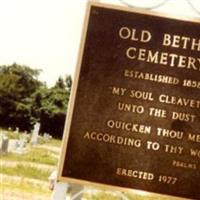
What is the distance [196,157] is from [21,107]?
9.08 feet

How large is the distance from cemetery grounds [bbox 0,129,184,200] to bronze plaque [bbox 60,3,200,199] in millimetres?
2003

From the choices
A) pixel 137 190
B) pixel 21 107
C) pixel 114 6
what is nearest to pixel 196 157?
pixel 137 190

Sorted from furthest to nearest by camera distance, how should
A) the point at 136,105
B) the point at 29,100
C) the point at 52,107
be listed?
the point at 29,100 < the point at 52,107 < the point at 136,105

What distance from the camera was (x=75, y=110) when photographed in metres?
3.08

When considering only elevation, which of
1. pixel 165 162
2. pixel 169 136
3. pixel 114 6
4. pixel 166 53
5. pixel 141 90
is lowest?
pixel 165 162

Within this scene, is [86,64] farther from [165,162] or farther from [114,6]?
[165,162]

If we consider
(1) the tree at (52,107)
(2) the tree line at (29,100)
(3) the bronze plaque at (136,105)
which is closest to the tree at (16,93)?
(2) the tree line at (29,100)

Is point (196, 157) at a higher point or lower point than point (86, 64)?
lower

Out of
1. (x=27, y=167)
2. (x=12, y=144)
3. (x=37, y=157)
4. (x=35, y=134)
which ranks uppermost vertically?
(x=35, y=134)

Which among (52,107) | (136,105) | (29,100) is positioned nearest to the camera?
(136,105)

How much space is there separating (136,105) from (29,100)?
2445mm

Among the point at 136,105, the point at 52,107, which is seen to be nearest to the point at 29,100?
the point at 52,107

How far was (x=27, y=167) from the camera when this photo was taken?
17.0ft

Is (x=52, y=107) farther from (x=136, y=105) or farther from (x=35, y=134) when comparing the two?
(x=136, y=105)
